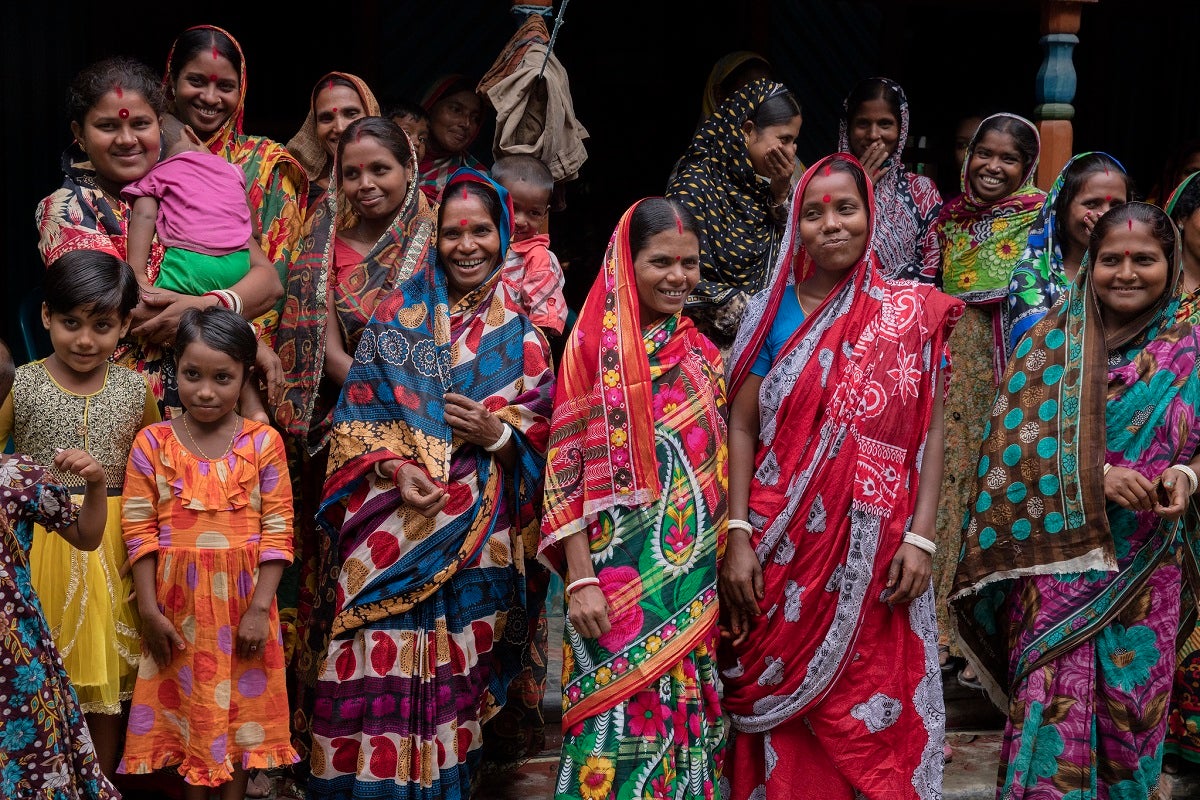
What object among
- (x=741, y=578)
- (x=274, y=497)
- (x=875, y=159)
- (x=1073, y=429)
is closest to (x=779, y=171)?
(x=875, y=159)

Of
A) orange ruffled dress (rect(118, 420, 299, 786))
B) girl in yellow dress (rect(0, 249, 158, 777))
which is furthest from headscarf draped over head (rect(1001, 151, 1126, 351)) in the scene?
girl in yellow dress (rect(0, 249, 158, 777))

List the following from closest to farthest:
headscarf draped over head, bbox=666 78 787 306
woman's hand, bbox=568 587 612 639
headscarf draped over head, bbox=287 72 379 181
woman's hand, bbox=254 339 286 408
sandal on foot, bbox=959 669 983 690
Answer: woman's hand, bbox=568 587 612 639 < woman's hand, bbox=254 339 286 408 < headscarf draped over head, bbox=287 72 379 181 < headscarf draped over head, bbox=666 78 787 306 < sandal on foot, bbox=959 669 983 690

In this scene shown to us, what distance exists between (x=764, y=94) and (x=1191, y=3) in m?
3.65

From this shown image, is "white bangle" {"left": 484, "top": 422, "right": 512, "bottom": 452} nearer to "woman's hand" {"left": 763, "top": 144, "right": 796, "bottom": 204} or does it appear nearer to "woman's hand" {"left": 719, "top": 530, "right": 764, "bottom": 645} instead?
"woman's hand" {"left": 719, "top": 530, "right": 764, "bottom": 645}

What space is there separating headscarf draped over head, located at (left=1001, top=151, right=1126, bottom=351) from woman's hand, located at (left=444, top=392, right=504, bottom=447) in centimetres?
184

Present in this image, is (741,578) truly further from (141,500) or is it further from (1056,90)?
(1056,90)

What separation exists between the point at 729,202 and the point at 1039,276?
49.1 inches

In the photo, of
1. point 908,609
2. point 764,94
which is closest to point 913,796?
point 908,609

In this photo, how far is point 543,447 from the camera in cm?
363

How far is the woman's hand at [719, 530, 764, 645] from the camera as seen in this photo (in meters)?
3.40

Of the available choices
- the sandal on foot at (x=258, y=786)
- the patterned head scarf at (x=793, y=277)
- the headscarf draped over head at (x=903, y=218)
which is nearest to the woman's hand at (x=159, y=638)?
the sandal on foot at (x=258, y=786)

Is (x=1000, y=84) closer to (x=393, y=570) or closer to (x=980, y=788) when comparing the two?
(x=980, y=788)

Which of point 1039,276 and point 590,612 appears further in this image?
point 1039,276

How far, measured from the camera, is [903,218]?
4984mm
